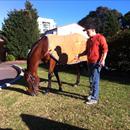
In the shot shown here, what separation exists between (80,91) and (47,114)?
3.42m

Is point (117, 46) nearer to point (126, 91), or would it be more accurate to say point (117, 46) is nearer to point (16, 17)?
point (126, 91)

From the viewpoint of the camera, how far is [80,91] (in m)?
12.0

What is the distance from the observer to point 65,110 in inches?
356

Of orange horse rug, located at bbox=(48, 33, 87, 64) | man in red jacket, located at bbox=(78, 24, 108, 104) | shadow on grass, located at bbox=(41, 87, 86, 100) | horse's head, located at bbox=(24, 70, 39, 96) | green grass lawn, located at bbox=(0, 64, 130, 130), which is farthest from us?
orange horse rug, located at bbox=(48, 33, 87, 64)

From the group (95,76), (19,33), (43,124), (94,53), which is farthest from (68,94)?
(19,33)

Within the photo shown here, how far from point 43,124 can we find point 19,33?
38248mm

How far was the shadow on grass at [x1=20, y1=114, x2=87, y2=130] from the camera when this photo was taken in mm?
7492

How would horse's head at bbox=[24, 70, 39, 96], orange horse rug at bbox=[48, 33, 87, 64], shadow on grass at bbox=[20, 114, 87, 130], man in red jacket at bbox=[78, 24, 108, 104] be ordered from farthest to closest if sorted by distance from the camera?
orange horse rug at bbox=[48, 33, 87, 64] < horse's head at bbox=[24, 70, 39, 96] < man in red jacket at bbox=[78, 24, 108, 104] < shadow on grass at bbox=[20, 114, 87, 130]

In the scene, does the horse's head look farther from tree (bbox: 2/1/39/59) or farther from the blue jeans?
tree (bbox: 2/1/39/59)

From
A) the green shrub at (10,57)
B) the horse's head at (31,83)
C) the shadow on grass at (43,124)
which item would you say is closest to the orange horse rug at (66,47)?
the horse's head at (31,83)

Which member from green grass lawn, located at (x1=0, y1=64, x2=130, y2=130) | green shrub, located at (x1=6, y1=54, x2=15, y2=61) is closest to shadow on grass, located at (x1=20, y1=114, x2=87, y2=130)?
green grass lawn, located at (x1=0, y1=64, x2=130, y2=130)

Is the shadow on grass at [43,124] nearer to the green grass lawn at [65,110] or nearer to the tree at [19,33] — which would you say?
the green grass lawn at [65,110]

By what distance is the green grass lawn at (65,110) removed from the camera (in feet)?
25.1

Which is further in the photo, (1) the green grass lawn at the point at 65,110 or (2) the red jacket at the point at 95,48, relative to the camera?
(2) the red jacket at the point at 95,48
